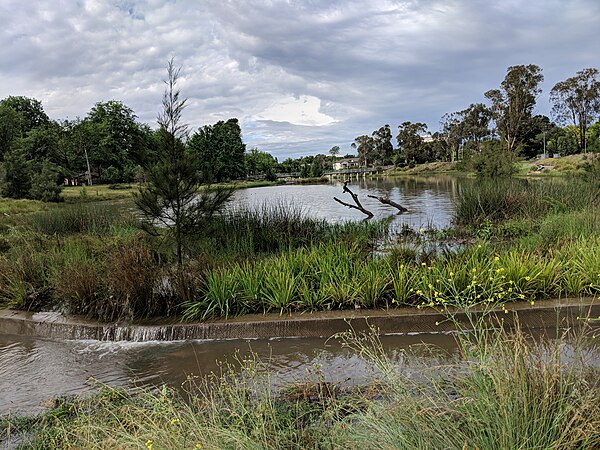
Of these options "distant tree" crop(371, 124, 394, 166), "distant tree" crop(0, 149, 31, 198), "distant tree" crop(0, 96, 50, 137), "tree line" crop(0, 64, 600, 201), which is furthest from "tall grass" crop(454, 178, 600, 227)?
"distant tree" crop(371, 124, 394, 166)

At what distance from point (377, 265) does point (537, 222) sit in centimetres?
597

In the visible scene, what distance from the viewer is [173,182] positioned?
256 inches

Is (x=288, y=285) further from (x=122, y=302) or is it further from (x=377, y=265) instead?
(x=122, y=302)

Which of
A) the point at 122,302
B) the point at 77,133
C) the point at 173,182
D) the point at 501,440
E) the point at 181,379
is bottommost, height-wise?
the point at 181,379

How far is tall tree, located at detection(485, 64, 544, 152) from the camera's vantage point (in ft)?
179

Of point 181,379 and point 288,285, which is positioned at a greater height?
point 288,285

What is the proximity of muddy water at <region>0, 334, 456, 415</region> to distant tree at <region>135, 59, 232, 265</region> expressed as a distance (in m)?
2.16

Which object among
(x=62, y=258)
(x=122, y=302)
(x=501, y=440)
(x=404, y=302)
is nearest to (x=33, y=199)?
(x=62, y=258)

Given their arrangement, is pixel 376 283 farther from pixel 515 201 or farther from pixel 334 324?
pixel 515 201

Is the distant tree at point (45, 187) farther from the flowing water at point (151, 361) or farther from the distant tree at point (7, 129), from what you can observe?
the flowing water at point (151, 361)

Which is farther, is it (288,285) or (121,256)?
(121,256)

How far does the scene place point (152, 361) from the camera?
441cm

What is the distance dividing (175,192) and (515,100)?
6084 cm

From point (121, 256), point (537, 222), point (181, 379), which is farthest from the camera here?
point (537, 222)
